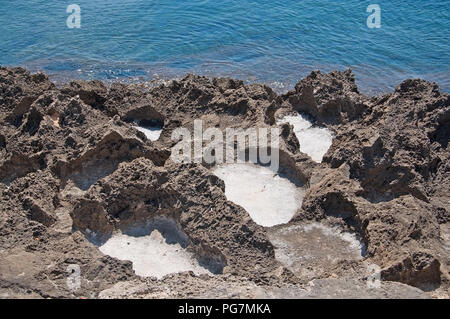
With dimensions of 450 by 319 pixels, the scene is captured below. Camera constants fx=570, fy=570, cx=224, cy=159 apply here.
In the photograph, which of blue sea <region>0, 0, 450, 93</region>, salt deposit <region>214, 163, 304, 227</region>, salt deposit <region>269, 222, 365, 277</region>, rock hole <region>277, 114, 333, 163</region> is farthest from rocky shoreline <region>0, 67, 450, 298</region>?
blue sea <region>0, 0, 450, 93</region>

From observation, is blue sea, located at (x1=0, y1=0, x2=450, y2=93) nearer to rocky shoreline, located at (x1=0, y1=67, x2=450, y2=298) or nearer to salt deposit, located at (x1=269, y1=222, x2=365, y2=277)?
rocky shoreline, located at (x1=0, y1=67, x2=450, y2=298)

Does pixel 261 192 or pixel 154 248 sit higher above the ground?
pixel 261 192

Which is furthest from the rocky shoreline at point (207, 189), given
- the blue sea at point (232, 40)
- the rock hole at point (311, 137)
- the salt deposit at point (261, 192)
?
the blue sea at point (232, 40)

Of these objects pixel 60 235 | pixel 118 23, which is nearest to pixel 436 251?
pixel 60 235

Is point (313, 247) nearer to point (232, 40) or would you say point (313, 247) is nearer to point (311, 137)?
point (311, 137)

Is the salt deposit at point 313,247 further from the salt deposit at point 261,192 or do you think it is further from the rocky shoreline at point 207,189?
the salt deposit at point 261,192

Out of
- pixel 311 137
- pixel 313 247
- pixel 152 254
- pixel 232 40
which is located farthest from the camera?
pixel 232 40

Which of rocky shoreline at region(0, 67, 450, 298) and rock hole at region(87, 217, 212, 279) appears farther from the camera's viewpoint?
rock hole at region(87, 217, 212, 279)

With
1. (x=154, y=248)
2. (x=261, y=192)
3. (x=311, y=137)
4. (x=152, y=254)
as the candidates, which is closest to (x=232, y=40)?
(x=311, y=137)
